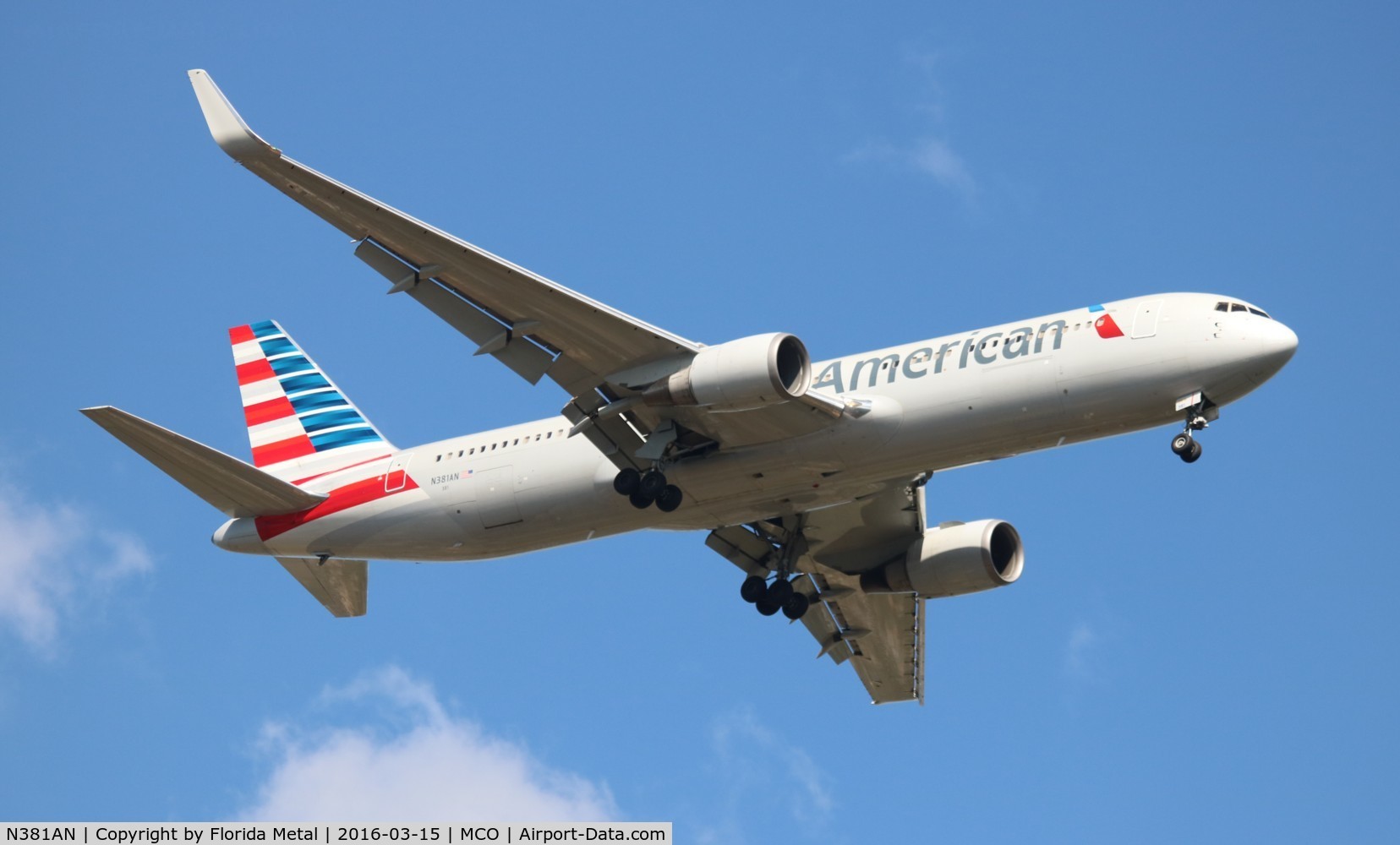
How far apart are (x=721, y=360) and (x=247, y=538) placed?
12603 millimetres

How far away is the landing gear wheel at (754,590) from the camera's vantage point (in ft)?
139

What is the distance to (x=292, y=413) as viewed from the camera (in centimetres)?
4403

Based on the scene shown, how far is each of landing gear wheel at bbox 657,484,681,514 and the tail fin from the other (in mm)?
7949

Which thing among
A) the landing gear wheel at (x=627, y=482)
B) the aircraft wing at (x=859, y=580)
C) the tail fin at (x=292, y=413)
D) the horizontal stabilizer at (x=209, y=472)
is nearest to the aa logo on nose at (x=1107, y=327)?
the aircraft wing at (x=859, y=580)

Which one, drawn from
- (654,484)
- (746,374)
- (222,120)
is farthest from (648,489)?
(222,120)

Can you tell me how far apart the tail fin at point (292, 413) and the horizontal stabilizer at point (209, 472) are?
6.59 feet

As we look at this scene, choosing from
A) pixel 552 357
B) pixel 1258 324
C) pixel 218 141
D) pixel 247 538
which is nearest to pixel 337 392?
pixel 247 538

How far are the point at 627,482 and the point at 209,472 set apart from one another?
9186 mm

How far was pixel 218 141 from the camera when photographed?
106 ft

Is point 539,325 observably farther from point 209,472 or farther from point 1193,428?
point 1193,428

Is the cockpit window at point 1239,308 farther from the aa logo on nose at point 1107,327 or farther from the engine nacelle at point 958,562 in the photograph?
the engine nacelle at point 958,562

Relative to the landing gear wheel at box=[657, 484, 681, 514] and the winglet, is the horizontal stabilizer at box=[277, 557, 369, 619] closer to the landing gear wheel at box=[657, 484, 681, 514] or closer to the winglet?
the landing gear wheel at box=[657, 484, 681, 514]

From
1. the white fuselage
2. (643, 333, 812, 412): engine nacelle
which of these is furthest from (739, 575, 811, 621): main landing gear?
(643, 333, 812, 412): engine nacelle
